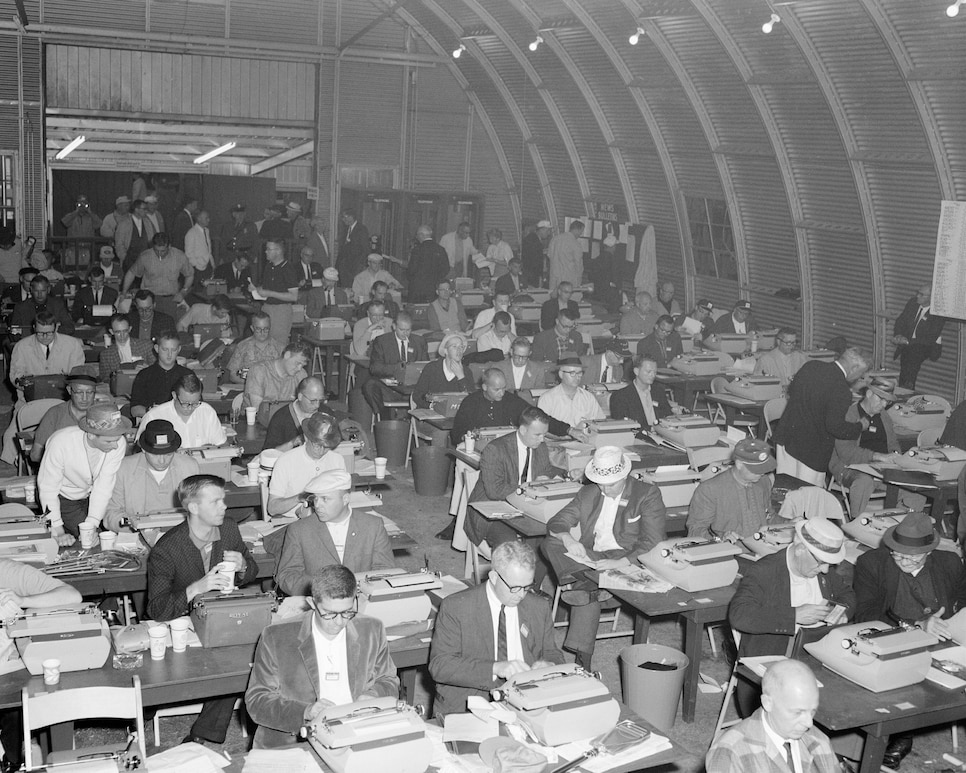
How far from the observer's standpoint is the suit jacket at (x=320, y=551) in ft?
21.2

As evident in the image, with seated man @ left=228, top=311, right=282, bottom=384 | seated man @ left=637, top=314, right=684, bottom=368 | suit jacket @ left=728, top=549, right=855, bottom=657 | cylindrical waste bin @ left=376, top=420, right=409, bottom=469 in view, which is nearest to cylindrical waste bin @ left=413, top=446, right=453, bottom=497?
cylindrical waste bin @ left=376, top=420, right=409, bottom=469

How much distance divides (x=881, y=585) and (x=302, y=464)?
149 inches

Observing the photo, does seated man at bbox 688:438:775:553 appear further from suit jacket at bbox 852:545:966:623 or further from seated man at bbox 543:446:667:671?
suit jacket at bbox 852:545:966:623

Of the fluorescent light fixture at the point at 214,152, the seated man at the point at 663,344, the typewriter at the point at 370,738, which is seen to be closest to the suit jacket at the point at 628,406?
the seated man at the point at 663,344

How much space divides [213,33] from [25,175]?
14.2ft

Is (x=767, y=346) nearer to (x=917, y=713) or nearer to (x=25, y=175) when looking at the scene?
(x=917, y=713)

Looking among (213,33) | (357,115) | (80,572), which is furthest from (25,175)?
(80,572)

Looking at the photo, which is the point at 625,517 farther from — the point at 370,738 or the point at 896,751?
the point at 370,738

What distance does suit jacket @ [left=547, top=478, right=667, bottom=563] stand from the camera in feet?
24.4

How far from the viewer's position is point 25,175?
20641 millimetres

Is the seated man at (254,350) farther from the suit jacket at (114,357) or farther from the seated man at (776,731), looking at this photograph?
the seated man at (776,731)

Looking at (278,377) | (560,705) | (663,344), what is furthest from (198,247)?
(560,705)

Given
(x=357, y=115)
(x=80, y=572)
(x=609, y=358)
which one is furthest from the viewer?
(x=357, y=115)

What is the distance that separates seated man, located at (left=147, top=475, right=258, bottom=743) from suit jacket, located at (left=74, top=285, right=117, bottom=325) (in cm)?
840
